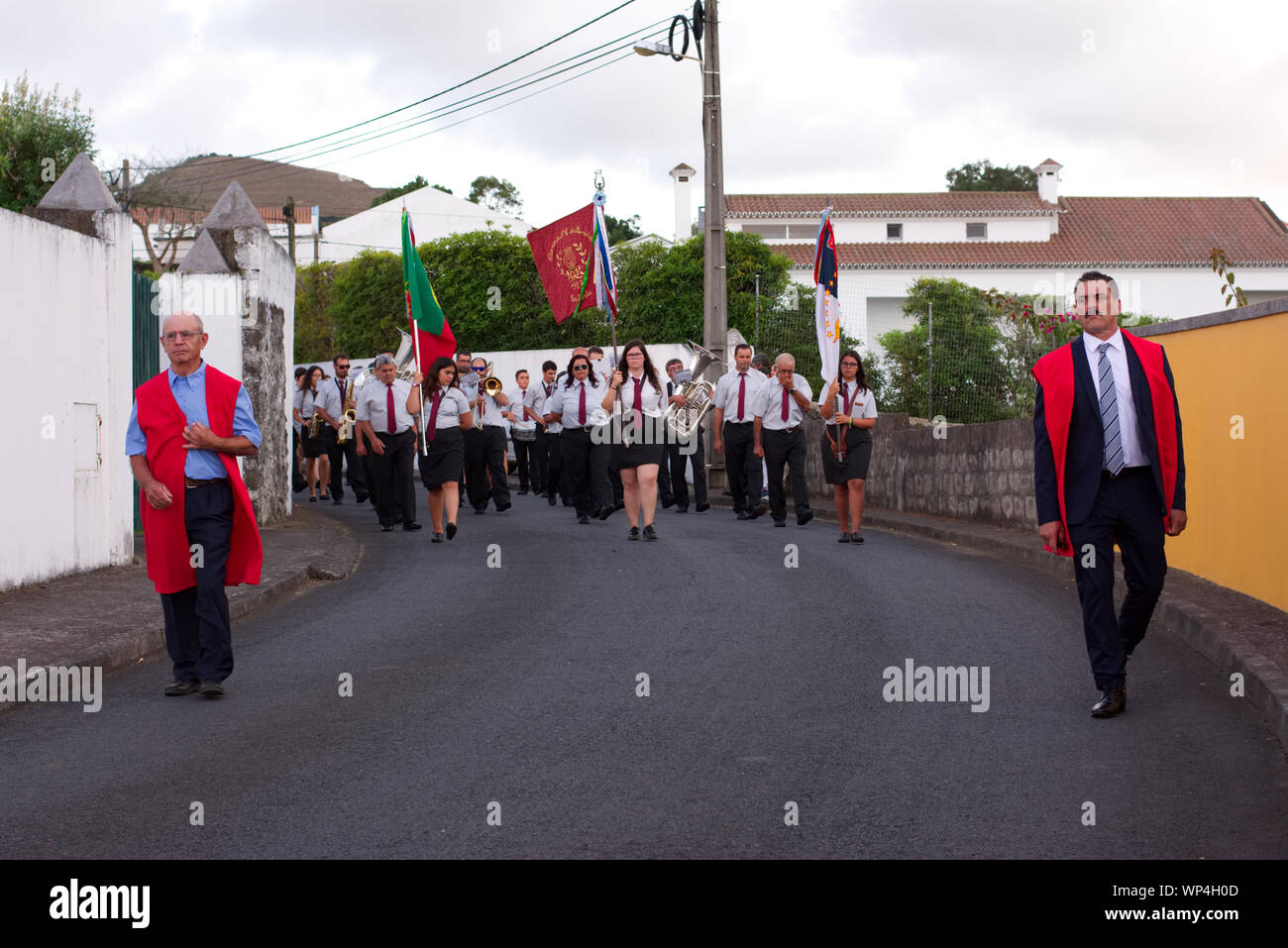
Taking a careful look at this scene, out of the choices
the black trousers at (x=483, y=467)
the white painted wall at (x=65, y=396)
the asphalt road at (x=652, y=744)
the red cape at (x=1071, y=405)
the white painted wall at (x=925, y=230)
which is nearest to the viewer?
the asphalt road at (x=652, y=744)

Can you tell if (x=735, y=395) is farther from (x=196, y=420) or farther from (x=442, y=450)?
(x=196, y=420)

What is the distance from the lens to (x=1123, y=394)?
22.8 ft

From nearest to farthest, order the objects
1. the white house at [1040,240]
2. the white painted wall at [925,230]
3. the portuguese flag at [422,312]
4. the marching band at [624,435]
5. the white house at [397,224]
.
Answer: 1. the marching band at [624,435]
2. the portuguese flag at [422,312]
3. the white house at [1040,240]
4. the white painted wall at [925,230]
5. the white house at [397,224]

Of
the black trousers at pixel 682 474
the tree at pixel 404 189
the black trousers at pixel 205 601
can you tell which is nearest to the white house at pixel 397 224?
the tree at pixel 404 189

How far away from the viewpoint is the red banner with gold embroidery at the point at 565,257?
19.7 m

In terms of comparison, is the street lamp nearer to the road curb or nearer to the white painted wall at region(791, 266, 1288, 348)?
the road curb

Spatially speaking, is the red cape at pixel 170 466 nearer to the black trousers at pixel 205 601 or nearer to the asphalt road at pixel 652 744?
the black trousers at pixel 205 601

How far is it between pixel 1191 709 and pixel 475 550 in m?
8.45

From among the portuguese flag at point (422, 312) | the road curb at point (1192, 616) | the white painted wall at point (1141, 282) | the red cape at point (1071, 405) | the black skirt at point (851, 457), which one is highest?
A: the white painted wall at point (1141, 282)

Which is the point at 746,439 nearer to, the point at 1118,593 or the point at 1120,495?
the point at 1118,593

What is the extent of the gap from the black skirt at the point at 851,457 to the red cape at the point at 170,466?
8401mm

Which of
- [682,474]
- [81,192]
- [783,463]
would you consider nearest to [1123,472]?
[81,192]

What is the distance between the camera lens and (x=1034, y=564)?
1320cm

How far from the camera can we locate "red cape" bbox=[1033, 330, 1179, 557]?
691cm
